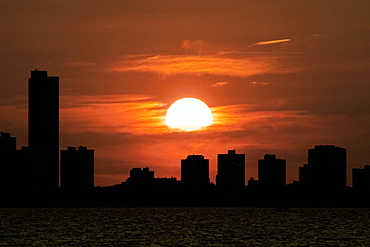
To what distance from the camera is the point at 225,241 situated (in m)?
193

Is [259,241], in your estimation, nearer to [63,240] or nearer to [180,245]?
[180,245]

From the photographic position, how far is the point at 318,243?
617 feet

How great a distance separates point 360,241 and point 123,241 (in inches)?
2120

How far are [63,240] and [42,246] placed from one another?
63.5ft

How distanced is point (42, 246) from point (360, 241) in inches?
2845

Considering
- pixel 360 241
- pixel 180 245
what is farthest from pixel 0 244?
pixel 360 241

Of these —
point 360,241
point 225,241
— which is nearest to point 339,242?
point 360,241

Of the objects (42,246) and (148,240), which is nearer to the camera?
(42,246)

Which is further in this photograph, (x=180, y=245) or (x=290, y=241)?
(x=290, y=241)

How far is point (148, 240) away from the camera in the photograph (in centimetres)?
19400

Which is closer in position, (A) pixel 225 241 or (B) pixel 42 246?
(B) pixel 42 246

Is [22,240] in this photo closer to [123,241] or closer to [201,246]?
[123,241]

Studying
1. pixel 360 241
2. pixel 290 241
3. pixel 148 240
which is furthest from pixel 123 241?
pixel 360 241

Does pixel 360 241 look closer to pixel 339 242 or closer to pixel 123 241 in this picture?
pixel 339 242
